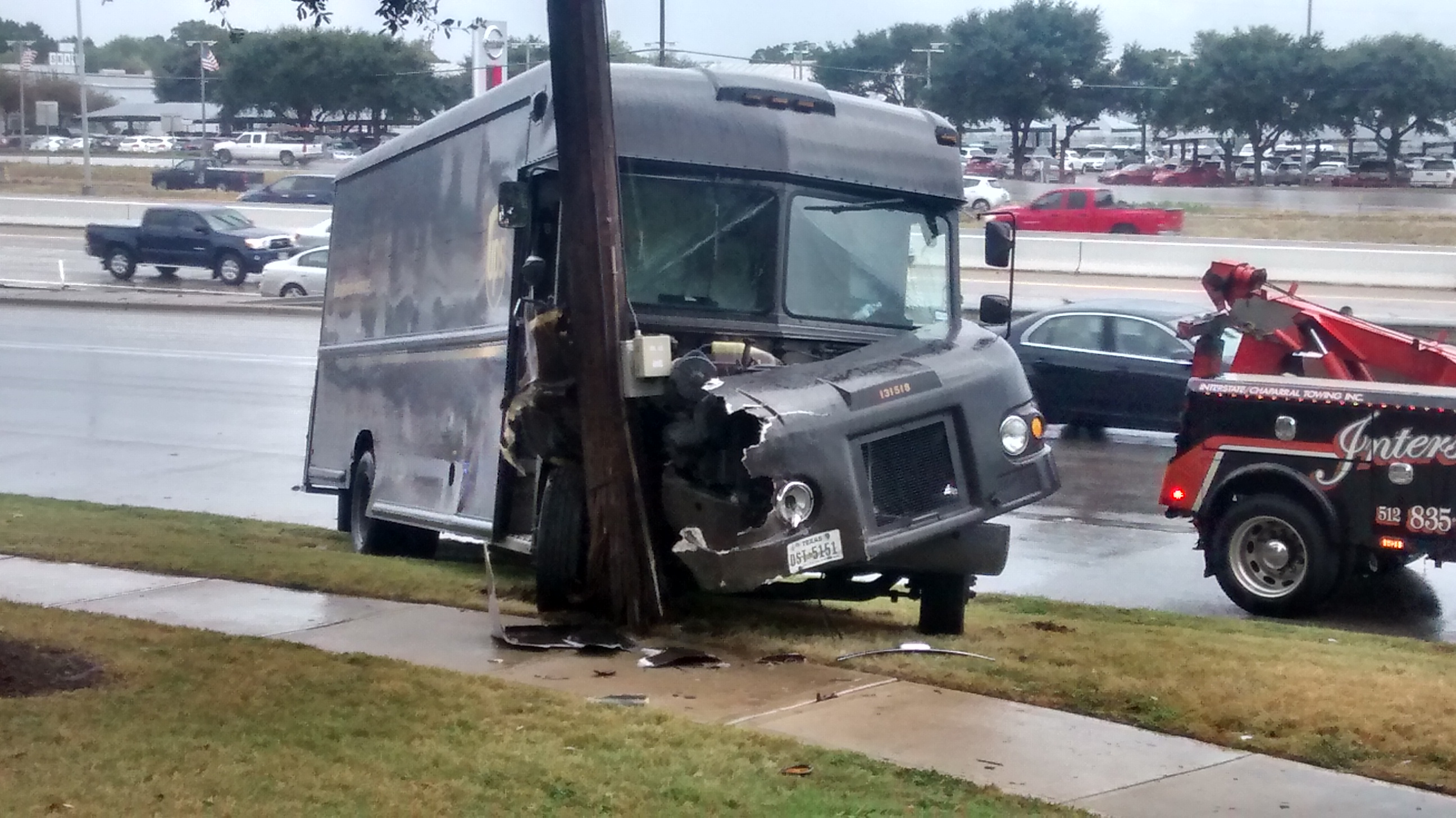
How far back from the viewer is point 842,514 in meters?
7.65

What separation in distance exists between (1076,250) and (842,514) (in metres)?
30.3

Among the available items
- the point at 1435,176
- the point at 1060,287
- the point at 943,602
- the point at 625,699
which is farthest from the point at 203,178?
the point at 625,699

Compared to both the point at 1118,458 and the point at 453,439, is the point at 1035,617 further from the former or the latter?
the point at 1118,458

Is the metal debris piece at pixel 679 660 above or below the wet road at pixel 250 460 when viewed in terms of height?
above

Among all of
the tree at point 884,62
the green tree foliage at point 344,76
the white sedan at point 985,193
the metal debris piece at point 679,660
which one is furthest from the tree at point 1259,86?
the metal debris piece at point 679,660

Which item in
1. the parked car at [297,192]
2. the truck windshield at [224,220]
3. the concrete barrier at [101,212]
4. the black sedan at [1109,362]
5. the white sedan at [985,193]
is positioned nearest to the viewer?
the black sedan at [1109,362]

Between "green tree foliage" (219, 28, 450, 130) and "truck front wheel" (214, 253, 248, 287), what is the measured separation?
9.07 meters

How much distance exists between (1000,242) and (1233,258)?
2588 centimetres

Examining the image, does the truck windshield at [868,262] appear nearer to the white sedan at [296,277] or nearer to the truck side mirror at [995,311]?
the truck side mirror at [995,311]

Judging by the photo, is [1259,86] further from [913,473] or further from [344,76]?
[913,473]

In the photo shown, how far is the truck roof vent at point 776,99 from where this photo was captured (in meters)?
8.97

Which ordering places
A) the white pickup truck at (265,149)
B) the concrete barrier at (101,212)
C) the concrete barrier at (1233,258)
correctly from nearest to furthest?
the concrete barrier at (1233,258) → the concrete barrier at (101,212) → the white pickup truck at (265,149)

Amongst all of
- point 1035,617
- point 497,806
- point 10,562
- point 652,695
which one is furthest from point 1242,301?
point 10,562

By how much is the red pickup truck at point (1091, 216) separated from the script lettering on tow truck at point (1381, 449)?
3154 cm
